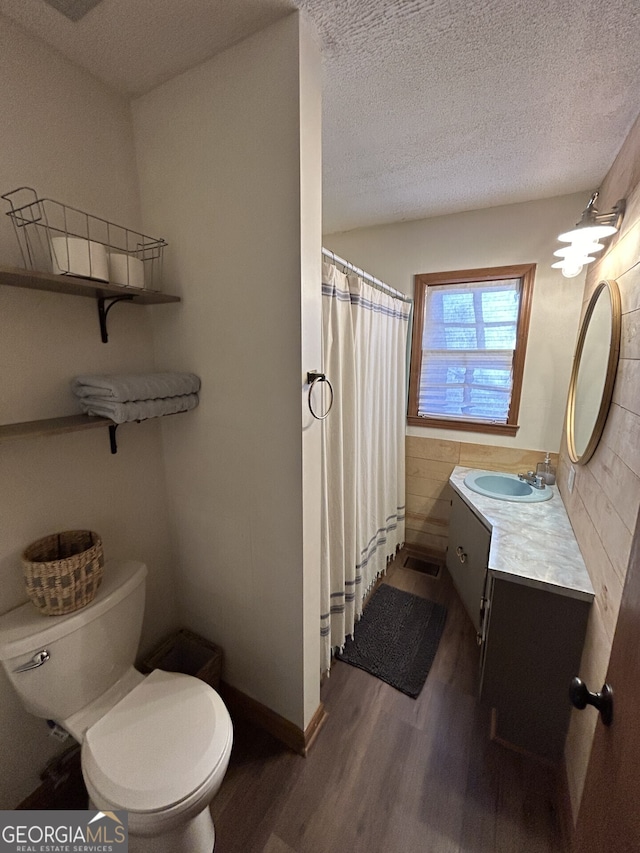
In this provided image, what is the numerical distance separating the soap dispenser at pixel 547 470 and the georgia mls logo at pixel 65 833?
7.67 ft

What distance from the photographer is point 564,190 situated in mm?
1866

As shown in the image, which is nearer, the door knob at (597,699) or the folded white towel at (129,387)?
the door knob at (597,699)

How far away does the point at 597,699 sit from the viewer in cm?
64

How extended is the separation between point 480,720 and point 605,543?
1.00 meters

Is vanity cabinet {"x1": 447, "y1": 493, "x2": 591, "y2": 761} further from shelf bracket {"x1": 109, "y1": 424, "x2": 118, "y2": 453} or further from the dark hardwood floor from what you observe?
shelf bracket {"x1": 109, "y1": 424, "x2": 118, "y2": 453}

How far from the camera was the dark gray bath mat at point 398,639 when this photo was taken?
1668 mm

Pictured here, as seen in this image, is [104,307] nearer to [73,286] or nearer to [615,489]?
[73,286]

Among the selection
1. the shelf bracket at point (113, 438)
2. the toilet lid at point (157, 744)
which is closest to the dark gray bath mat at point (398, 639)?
the toilet lid at point (157, 744)

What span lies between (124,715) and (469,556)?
1639 mm

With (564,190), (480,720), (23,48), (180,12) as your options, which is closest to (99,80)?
(23,48)

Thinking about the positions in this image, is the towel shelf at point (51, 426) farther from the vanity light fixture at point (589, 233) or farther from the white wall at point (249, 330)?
the vanity light fixture at point (589, 233)

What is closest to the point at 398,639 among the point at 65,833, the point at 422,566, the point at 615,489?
the point at 422,566

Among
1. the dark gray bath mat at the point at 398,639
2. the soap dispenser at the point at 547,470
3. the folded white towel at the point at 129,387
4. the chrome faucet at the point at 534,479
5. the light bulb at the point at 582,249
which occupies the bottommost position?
the dark gray bath mat at the point at 398,639

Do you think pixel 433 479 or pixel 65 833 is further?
pixel 433 479
